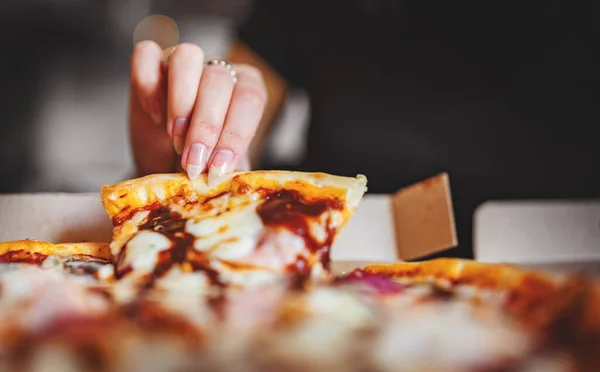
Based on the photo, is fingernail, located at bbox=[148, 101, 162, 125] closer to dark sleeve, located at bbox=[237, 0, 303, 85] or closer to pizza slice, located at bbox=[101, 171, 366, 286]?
pizza slice, located at bbox=[101, 171, 366, 286]

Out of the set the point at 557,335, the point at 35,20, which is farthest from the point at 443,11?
the point at 35,20

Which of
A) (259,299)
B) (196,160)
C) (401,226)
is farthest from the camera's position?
(401,226)

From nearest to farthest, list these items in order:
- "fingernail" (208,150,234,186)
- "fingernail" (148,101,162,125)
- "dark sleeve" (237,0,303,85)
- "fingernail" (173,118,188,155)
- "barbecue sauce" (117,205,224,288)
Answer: "barbecue sauce" (117,205,224,288), "fingernail" (208,150,234,186), "fingernail" (173,118,188,155), "fingernail" (148,101,162,125), "dark sleeve" (237,0,303,85)

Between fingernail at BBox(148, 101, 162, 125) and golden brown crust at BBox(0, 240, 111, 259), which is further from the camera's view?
fingernail at BBox(148, 101, 162, 125)

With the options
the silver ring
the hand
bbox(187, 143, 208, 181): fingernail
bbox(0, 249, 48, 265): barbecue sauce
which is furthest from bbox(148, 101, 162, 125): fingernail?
bbox(0, 249, 48, 265): barbecue sauce

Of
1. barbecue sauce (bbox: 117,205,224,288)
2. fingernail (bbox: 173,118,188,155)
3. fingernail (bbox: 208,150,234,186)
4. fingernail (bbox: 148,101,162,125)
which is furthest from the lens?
fingernail (bbox: 148,101,162,125)

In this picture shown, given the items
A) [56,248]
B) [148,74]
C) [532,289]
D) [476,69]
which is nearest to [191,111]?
[148,74]

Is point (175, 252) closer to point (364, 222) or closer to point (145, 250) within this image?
point (145, 250)
